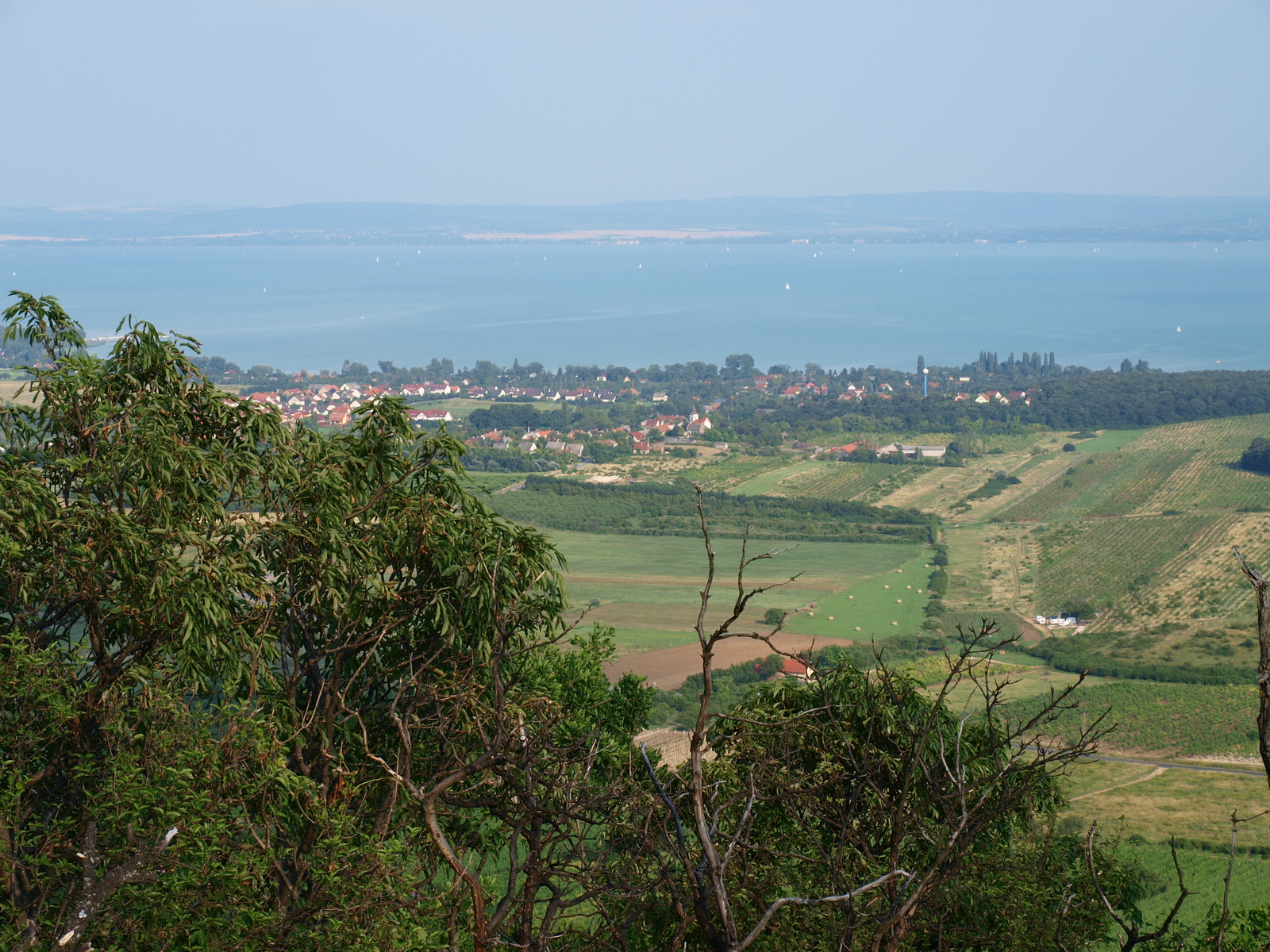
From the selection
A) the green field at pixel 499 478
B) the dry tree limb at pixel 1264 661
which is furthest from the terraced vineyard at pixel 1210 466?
the dry tree limb at pixel 1264 661

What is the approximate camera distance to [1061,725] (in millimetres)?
20359

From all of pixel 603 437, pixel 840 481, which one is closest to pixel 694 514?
pixel 840 481

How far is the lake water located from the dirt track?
43691mm

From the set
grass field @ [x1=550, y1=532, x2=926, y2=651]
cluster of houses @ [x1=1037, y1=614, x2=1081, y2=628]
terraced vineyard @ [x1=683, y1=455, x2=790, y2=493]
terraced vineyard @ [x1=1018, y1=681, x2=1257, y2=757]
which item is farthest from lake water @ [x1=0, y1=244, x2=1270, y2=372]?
terraced vineyard @ [x1=1018, y1=681, x2=1257, y2=757]

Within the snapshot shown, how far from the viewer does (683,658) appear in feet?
82.5

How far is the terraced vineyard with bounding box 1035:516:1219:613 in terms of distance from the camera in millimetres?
30525

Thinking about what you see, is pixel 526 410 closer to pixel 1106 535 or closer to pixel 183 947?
pixel 1106 535

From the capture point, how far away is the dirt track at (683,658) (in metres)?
23.0

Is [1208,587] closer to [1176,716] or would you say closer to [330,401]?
[1176,716]


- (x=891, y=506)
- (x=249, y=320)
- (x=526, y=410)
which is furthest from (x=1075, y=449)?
(x=249, y=320)

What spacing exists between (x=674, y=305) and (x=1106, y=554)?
293 feet

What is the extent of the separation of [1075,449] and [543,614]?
48.5m

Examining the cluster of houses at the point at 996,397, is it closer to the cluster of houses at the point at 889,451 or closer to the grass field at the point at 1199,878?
the cluster of houses at the point at 889,451

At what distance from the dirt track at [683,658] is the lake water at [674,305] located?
143 feet
